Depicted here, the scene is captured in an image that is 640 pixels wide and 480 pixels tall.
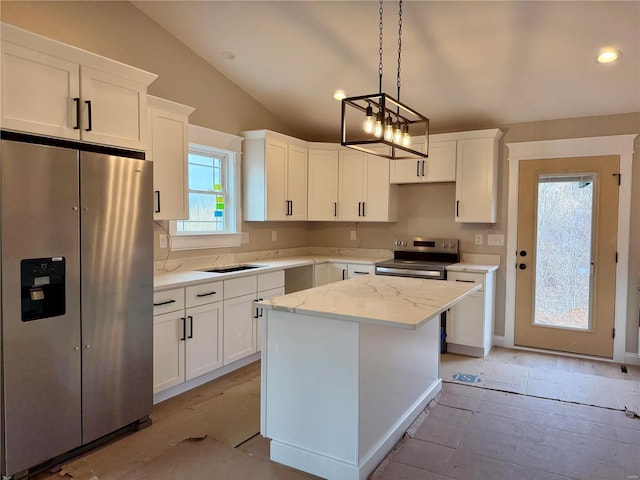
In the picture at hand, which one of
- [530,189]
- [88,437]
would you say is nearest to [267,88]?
[530,189]

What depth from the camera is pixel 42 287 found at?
7.36 feet

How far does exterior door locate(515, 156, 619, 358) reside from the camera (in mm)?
4129

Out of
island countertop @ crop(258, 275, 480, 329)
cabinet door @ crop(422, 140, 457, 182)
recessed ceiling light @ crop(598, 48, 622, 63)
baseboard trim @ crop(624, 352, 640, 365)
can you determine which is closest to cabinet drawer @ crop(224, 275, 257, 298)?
island countertop @ crop(258, 275, 480, 329)

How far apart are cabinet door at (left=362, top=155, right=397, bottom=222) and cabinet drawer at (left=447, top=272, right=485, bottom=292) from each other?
3.45ft

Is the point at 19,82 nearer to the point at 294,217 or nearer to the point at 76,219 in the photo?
the point at 76,219

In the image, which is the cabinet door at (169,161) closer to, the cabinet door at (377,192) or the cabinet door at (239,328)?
the cabinet door at (239,328)

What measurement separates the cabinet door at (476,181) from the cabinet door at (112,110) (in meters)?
3.17

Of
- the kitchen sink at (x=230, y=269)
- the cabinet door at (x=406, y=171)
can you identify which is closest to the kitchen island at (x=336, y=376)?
the kitchen sink at (x=230, y=269)

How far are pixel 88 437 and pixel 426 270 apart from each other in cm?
326

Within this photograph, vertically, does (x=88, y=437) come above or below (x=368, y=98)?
below

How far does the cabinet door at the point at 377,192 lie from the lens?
16.3 ft

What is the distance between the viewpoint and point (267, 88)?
4.52 m

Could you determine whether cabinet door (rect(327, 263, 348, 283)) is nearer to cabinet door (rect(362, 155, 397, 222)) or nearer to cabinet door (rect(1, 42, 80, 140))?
cabinet door (rect(362, 155, 397, 222))

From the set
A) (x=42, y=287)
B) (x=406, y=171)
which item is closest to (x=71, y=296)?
(x=42, y=287)
